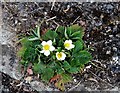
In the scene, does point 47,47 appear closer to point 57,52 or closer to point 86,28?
point 57,52

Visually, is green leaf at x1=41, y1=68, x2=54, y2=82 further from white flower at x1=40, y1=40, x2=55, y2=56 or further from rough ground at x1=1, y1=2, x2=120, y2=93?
rough ground at x1=1, y1=2, x2=120, y2=93

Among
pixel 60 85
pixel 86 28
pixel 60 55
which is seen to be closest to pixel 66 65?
pixel 60 55

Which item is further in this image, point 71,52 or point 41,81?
point 41,81

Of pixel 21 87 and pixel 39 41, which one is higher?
pixel 39 41

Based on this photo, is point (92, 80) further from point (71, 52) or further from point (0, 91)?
point (0, 91)

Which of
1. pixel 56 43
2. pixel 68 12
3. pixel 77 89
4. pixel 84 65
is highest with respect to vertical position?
pixel 68 12

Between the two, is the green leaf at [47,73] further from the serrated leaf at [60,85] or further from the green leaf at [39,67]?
the serrated leaf at [60,85]

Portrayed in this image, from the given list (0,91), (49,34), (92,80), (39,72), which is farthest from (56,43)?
(0,91)
